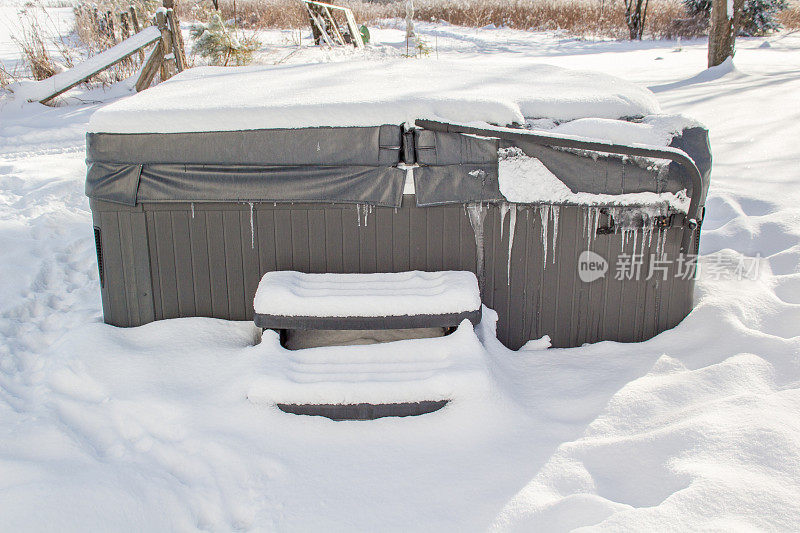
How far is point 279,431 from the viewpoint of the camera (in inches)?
99.0

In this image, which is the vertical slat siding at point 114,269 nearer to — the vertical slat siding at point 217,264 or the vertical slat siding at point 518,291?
the vertical slat siding at point 217,264

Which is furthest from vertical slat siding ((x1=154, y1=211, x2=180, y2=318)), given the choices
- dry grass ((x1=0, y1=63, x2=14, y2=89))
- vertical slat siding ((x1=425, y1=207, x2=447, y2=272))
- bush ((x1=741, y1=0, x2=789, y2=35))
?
bush ((x1=741, y1=0, x2=789, y2=35))

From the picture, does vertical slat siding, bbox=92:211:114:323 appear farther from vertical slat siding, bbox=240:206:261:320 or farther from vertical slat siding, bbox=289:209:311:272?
vertical slat siding, bbox=289:209:311:272

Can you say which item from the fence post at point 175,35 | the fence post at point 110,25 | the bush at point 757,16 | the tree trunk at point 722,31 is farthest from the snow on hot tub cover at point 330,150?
the bush at point 757,16

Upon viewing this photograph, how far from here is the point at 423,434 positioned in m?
2.52

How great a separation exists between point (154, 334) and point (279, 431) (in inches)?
39.9

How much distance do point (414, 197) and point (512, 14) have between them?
19.2m

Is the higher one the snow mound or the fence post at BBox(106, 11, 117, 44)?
the fence post at BBox(106, 11, 117, 44)

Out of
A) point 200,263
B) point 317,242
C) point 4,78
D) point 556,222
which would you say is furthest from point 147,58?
point 556,222

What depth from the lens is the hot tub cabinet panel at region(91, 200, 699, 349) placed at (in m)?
3.03

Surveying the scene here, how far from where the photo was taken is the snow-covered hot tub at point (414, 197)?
288 cm

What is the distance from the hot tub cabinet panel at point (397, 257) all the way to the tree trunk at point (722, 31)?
275 inches

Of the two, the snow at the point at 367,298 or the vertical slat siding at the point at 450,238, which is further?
the vertical slat siding at the point at 450,238

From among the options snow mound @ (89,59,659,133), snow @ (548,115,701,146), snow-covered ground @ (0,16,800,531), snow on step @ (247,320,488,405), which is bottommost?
snow-covered ground @ (0,16,800,531)
